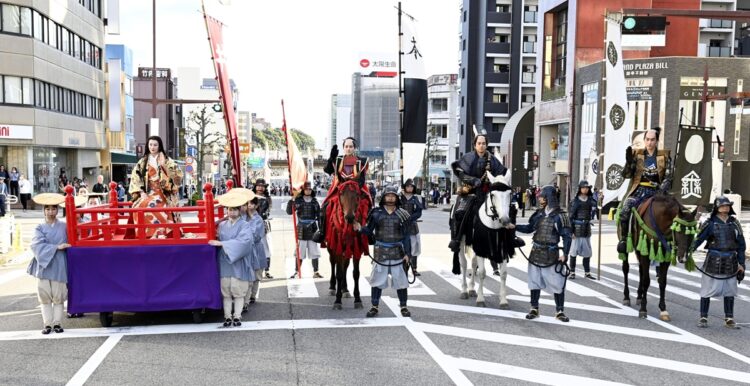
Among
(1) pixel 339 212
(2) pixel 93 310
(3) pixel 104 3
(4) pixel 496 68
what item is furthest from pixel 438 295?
(4) pixel 496 68

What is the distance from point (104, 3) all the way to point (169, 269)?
41347 millimetres

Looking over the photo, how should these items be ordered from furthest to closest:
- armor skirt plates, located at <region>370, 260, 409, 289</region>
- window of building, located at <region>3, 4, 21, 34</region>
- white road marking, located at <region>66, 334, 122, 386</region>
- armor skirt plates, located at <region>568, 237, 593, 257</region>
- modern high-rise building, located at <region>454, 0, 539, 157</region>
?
modern high-rise building, located at <region>454, 0, 539, 157</region> → window of building, located at <region>3, 4, 21, 34</region> → armor skirt plates, located at <region>568, 237, 593, 257</region> → armor skirt plates, located at <region>370, 260, 409, 289</region> → white road marking, located at <region>66, 334, 122, 386</region>

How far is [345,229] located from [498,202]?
236cm

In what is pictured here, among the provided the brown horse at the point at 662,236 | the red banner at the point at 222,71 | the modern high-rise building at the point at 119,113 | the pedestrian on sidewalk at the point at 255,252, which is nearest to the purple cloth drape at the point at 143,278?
the pedestrian on sidewalk at the point at 255,252

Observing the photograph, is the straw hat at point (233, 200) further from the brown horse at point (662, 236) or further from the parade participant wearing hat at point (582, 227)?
the parade participant wearing hat at point (582, 227)

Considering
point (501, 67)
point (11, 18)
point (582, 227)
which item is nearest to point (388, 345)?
point (582, 227)

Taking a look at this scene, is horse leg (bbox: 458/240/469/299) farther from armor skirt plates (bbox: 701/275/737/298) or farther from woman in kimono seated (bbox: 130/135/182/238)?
woman in kimono seated (bbox: 130/135/182/238)

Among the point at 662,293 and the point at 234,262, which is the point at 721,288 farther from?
the point at 234,262

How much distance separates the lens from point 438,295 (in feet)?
37.3

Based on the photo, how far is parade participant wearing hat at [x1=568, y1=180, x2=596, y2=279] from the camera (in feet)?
44.6

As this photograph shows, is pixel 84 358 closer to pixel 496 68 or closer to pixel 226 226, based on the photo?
pixel 226 226

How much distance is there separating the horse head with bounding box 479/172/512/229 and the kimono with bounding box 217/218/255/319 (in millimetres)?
3644

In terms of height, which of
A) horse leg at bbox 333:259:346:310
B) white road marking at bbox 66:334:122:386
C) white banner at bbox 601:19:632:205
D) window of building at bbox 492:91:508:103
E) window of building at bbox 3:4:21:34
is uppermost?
Result: window of building at bbox 3:4:21:34

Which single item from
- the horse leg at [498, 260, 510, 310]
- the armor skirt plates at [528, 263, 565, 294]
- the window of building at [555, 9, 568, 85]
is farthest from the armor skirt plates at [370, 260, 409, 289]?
the window of building at [555, 9, 568, 85]
